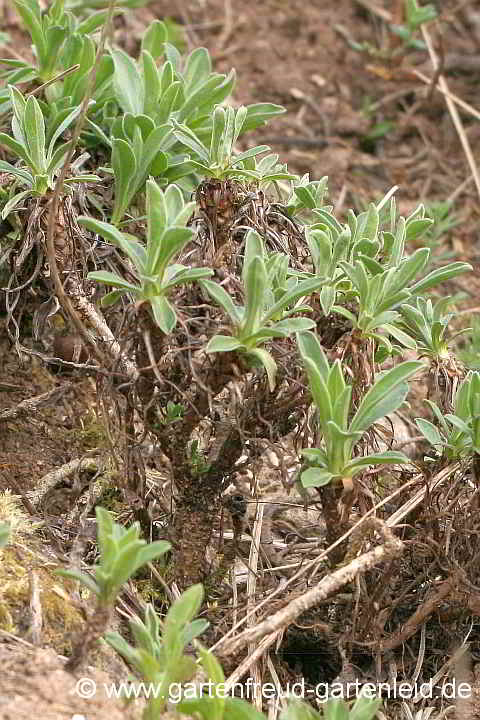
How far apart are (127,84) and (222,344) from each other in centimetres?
94

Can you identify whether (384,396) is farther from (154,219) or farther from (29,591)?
(29,591)

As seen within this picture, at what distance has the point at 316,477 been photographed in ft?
5.58

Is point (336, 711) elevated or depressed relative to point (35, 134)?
depressed

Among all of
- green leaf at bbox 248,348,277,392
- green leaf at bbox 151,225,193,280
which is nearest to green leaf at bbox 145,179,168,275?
green leaf at bbox 151,225,193,280

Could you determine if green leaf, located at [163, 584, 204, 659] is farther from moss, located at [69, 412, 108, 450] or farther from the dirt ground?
the dirt ground

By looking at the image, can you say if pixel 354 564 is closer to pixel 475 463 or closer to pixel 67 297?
pixel 475 463

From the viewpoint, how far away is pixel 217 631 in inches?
73.4

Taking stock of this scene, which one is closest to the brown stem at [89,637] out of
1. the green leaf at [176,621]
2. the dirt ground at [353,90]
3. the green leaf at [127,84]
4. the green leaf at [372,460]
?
the green leaf at [176,621]

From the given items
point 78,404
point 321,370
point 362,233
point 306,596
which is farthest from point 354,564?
point 78,404

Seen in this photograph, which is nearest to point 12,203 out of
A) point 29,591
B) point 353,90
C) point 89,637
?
point 29,591

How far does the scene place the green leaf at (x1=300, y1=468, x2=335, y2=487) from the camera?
1.68 metres

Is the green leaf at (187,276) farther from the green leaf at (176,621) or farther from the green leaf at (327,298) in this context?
the green leaf at (176,621)

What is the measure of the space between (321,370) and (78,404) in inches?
34.5

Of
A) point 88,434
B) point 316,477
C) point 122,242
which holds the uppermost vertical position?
point 122,242
